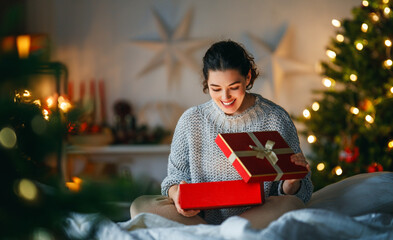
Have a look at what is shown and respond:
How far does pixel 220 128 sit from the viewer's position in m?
1.88

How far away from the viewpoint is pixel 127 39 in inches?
158

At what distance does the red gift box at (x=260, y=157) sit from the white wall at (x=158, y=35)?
235 cm

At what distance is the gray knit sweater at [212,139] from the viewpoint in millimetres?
1825

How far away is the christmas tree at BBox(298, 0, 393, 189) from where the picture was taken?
292cm

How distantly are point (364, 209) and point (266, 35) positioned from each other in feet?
7.92

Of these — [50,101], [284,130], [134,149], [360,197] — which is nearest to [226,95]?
[284,130]

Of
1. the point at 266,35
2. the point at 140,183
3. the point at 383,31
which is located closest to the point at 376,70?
the point at 383,31

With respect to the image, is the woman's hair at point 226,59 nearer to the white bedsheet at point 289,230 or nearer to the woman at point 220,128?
the woman at point 220,128

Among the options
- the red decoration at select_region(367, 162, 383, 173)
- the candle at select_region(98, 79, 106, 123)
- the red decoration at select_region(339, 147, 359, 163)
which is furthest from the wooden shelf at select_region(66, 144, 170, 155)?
the red decoration at select_region(367, 162, 383, 173)

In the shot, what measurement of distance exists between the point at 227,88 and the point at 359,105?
1632 mm

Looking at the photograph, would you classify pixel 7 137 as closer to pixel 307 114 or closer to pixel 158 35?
pixel 307 114

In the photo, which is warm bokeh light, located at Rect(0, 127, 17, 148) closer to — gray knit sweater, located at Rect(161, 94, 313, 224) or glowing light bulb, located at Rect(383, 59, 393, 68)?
gray knit sweater, located at Rect(161, 94, 313, 224)

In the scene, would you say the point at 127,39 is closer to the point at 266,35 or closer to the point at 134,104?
the point at 134,104

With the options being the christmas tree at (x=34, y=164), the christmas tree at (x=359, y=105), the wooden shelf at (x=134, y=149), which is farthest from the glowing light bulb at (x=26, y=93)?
the wooden shelf at (x=134, y=149)
